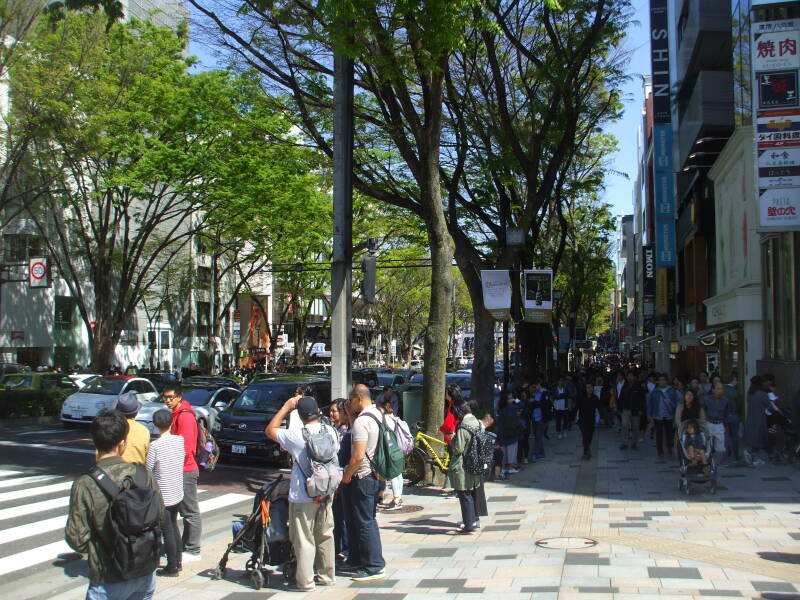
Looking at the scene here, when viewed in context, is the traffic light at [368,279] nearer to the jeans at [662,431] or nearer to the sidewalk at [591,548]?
the sidewalk at [591,548]

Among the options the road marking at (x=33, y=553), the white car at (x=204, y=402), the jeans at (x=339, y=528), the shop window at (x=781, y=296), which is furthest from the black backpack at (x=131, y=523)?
the shop window at (x=781, y=296)

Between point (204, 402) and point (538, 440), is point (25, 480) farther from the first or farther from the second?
point (538, 440)

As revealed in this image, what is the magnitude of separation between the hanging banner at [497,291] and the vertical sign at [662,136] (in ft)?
62.2

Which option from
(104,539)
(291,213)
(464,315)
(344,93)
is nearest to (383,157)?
(344,93)

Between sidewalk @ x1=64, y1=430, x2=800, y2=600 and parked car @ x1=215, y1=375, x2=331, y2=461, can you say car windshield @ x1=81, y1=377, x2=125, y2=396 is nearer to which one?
parked car @ x1=215, y1=375, x2=331, y2=461

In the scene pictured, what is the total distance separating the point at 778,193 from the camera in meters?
15.1

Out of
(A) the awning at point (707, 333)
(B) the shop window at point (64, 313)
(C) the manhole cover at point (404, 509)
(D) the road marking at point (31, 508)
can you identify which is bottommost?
(C) the manhole cover at point (404, 509)

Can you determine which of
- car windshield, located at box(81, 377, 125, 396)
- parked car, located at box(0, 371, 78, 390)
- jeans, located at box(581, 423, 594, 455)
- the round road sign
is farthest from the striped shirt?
parked car, located at box(0, 371, 78, 390)

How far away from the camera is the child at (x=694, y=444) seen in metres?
Result: 11.6

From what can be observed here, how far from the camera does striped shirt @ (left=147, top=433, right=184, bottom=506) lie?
7.38 metres

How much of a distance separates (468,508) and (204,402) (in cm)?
1159

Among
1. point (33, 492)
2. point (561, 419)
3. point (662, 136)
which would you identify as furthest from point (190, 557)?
point (662, 136)

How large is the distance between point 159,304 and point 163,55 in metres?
24.4

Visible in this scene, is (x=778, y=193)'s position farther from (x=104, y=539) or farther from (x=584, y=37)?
(x=104, y=539)
